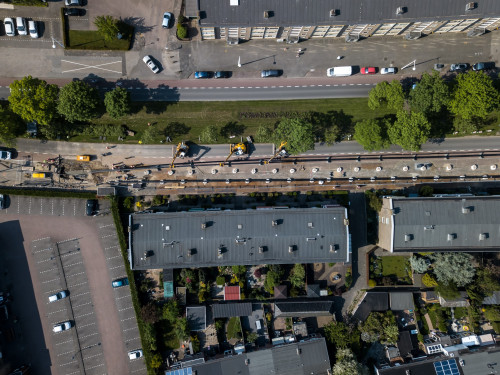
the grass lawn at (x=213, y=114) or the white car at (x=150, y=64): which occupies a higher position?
the white car at (x=150, y=64)

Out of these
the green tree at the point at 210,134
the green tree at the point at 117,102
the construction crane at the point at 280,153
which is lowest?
the construction crane at the point at 280,153

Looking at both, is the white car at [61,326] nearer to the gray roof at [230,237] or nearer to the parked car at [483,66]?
the gray roof at [230,237]

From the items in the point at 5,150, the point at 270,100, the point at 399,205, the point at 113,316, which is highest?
the point at 270,100

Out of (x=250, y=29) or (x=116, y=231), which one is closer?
(x=250, y=29)

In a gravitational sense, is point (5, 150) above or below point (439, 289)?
above

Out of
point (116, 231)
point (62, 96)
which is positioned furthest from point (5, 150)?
point (116, 231)

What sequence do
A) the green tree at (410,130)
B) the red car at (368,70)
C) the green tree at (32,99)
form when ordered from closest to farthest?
1. the green tree at (32,99)
2. the green tree at (410,130)
3. the red car at (368,70)

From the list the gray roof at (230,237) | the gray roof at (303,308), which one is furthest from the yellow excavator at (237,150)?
the gray roof at (303,308)

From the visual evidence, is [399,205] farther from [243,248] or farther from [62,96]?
[62,96]
